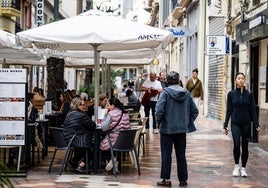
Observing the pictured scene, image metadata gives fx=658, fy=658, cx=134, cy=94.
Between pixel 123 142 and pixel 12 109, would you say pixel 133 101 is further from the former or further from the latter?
pixel 12 109

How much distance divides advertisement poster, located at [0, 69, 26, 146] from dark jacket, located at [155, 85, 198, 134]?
7.52 feet

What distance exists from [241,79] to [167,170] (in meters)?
2.21

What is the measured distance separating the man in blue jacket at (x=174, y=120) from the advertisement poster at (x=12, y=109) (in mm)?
2283

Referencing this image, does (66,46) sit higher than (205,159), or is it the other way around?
(66,46)

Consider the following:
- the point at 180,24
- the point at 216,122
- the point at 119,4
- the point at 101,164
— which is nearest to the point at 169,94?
the point at 101,164

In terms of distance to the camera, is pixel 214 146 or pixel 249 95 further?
pixel 214 146

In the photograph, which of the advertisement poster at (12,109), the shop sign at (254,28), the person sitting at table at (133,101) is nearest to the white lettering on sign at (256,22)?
the shop sign at (254,28)

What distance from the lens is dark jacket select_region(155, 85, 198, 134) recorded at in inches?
391

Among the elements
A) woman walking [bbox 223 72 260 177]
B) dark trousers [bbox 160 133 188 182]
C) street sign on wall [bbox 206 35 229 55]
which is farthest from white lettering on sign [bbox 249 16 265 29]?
dark trousers [bbox 160 133 188 182]

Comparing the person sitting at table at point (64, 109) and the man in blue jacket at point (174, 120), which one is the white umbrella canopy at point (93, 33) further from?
the person sitting at table at point (64, 109)

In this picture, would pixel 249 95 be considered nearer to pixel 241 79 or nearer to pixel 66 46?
pixel 241 79

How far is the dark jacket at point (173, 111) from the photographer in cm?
992

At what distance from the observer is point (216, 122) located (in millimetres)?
26672

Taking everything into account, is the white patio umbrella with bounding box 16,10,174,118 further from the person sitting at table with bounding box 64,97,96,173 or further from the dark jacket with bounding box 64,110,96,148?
the dark jacket with bounding box 64,110,96,148
